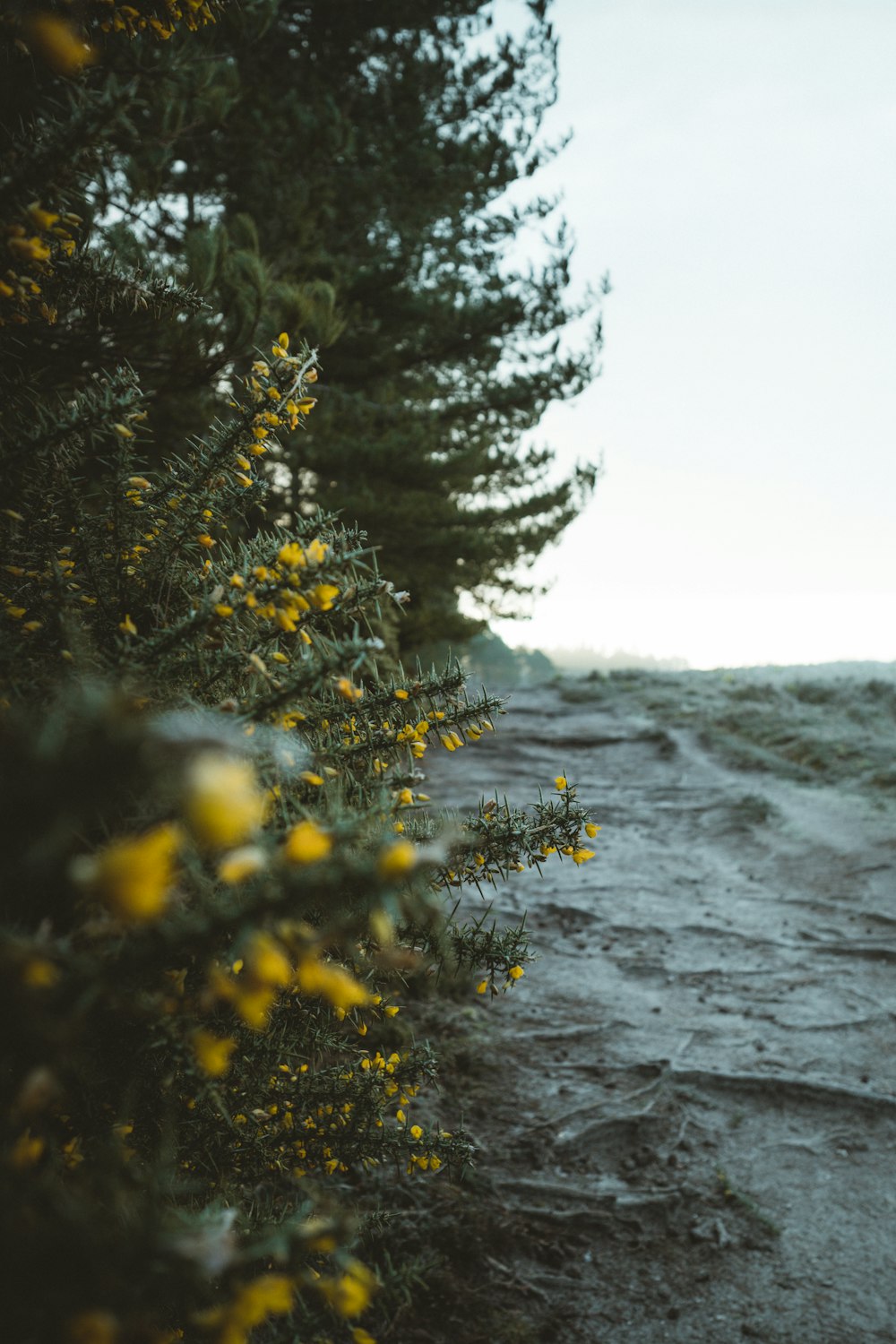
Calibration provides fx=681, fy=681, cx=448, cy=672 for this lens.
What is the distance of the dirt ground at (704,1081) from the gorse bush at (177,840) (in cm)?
112

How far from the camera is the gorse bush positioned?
2.27 ft

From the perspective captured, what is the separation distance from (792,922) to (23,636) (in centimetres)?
635

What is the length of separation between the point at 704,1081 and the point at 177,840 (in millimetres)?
4116

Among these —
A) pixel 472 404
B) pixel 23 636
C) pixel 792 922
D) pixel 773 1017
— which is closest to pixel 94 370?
pixel 23 636

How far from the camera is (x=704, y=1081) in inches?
152

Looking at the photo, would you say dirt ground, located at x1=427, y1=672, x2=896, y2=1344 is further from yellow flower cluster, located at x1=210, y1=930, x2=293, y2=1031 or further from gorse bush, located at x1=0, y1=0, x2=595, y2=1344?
yellow flower cluster, located at x1=210, y1=930, x2=293, y2=1031

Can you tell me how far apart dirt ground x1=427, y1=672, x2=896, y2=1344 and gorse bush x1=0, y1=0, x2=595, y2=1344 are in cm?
112

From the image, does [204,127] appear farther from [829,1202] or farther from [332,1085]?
[829,1202]

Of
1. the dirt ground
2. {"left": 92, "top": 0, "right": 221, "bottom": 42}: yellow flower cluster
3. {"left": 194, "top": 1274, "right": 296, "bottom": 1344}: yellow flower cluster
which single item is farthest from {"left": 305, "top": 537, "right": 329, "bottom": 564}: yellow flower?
the dirt ground

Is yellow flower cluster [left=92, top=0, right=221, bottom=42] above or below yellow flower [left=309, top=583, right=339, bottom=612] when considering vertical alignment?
above

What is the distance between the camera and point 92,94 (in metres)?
1.35

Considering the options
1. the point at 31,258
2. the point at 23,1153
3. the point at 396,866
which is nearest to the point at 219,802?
the point at 396,866

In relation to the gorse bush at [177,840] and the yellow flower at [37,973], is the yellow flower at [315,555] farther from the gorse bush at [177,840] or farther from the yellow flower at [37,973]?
the yellow flower at [37,973]

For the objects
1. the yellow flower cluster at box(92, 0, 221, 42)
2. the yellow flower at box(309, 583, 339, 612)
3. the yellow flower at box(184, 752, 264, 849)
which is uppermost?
the yellow flower cluster at box(92, 0, 221, 42)
